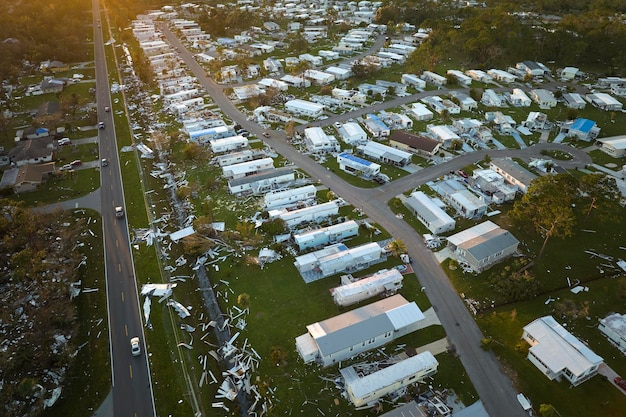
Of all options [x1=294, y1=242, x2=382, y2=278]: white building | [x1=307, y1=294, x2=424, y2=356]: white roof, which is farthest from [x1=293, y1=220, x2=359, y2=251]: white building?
[x1=307, y1=294, x2=424, y2=356]: white roof

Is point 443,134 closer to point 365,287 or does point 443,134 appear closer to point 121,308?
point 365,287

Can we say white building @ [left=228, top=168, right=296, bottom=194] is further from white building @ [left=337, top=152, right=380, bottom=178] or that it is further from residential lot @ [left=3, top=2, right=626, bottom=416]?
white building @ [left=337, top=152, right=380, bottom=178]

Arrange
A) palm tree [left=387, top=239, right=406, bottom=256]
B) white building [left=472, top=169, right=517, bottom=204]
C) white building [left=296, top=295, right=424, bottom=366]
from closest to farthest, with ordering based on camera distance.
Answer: white building [left=296, top=295, right=424, bottom=366] → palm tree [left=387, top=239, right=406, bottom=256] → white building [left=472, top=169, right=517, bottom=204]

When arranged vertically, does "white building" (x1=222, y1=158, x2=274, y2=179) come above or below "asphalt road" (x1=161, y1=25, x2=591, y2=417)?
above

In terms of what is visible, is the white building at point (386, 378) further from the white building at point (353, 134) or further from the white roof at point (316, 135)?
the white building at point (353, 134)

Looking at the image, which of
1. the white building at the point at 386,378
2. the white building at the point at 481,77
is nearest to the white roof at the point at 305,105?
the white building at the point at 481,77

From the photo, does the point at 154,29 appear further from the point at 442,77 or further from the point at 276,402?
the point at 276,402
